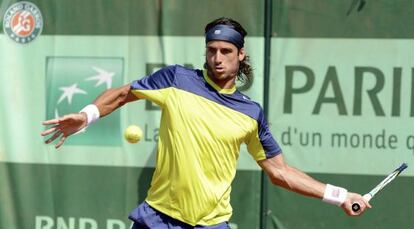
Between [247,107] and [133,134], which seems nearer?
[247,107]

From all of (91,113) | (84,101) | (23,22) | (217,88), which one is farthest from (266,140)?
(23,22)

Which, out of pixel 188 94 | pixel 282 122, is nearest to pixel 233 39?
pixel 188 94

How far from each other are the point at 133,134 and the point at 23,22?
4.01 feet

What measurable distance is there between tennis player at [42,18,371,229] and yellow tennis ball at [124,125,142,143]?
182 centimetres

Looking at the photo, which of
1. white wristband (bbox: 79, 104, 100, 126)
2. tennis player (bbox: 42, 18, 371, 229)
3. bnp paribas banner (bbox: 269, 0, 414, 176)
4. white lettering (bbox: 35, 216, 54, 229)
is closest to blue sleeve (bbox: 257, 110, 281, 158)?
tennis player (bbox: 42, 18, 371, 229)

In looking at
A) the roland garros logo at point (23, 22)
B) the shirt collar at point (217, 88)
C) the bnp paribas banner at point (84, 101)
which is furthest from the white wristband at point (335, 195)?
the roland garros logo at point (23, 22)

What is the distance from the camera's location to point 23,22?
6578 mm

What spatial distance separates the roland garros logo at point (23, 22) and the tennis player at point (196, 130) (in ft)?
7.64

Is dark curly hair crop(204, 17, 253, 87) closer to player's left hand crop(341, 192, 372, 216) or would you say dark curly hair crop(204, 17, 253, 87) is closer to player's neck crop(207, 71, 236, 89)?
player's neck crop(207, 71, 236, 89)

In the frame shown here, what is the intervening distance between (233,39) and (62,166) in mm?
2559

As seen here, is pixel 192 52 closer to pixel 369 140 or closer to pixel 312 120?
pixel 312 120

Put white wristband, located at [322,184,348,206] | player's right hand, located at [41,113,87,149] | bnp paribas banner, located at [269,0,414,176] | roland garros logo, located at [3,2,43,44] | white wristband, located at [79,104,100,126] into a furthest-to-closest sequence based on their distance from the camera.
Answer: roland garros logo, located at [3,2,43,44] → bnp paribas banner, located at [269,0,414,176] → white wristband, located at [322,184,348,206] → white wristband, located at [79,104,100,126] → player's right hand, located at [41,113,87,149]

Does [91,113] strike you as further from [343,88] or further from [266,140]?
[343,88]

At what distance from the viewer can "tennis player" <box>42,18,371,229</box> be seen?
4340 mm
